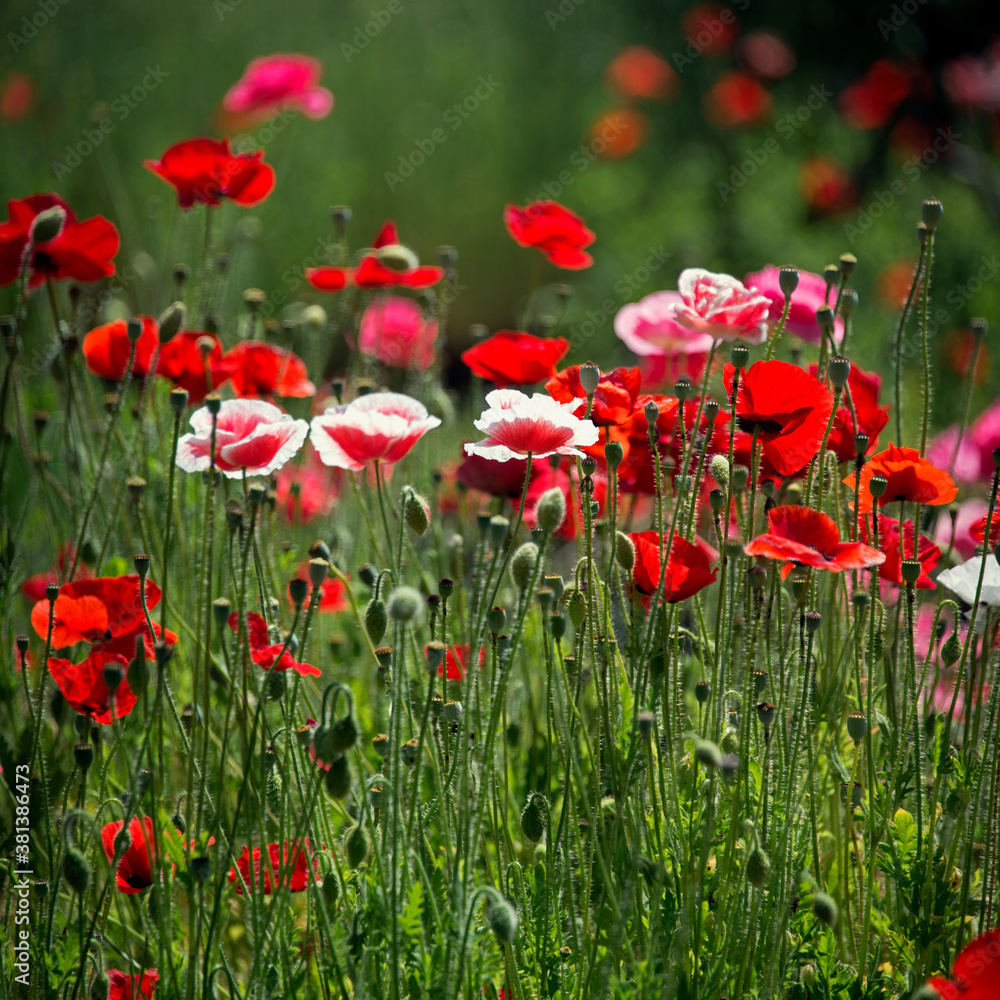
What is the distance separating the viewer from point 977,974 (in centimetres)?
91

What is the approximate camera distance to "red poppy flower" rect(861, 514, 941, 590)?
59.6 inches

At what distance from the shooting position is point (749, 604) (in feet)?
5.34

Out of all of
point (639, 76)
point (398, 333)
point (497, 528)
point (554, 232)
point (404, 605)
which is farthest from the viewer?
point (639, 76)

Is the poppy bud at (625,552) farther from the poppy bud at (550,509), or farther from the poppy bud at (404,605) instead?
the poppy bud at (404,605)

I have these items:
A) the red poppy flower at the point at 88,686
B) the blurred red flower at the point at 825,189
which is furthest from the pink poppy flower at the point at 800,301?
the blurred red flower at the point at 825,189

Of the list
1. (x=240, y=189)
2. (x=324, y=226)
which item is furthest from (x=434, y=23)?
(x=240, y=189)

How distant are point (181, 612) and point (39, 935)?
29.6 inches

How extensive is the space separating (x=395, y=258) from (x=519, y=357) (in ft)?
1.28

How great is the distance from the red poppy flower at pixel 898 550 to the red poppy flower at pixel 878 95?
4134mm

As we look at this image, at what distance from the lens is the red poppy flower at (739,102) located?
226 inches

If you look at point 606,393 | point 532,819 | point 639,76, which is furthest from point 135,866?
point 639,76

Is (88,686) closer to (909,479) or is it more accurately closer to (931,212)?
(909,479)

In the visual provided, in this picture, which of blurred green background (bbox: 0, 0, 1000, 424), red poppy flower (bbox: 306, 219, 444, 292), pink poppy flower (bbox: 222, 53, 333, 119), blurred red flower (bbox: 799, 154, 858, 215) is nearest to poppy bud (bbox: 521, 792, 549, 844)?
red poppy flower (bbox: 306, 219, 444, 292)

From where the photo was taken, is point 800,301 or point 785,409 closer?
point 785,409
